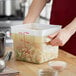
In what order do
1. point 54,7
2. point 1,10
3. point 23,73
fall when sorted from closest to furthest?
point 23,73, point 54,7, point 1,10

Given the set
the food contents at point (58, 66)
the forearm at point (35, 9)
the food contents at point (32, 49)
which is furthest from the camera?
the forearm at point (35, 9)

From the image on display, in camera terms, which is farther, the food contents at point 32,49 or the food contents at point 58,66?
the food contents at point 32,49

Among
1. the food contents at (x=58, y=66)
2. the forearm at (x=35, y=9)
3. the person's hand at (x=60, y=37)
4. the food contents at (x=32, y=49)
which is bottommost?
the food contents at (x=58, y=66)

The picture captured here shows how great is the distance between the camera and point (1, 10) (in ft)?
12.1

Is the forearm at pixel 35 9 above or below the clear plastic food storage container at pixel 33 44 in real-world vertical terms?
above

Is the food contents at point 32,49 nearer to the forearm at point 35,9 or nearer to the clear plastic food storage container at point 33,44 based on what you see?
the clear plastic food storage container at point 33,44

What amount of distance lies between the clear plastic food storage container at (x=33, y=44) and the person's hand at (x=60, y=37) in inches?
1.3

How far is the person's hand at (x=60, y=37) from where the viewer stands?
1.46 metres

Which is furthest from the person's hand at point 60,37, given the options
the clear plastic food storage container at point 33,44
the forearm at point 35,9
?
the forearm at point 35,9

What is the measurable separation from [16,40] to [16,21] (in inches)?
74.2

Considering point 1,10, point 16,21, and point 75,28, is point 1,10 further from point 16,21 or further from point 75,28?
point 75,28

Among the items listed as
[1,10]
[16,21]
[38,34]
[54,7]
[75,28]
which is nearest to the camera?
[38,34]

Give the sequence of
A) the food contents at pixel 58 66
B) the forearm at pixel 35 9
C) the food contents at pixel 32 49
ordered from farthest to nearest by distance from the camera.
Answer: the forearm at pixel 35 9 < the food contents at pixel 32 49 < the food contents at pixel 58 66

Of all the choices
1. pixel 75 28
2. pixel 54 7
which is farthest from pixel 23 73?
pixel 54 7
